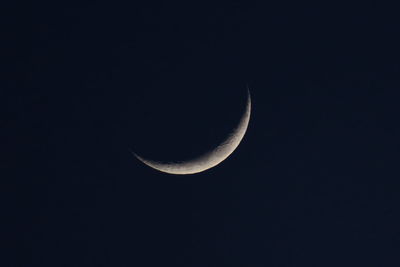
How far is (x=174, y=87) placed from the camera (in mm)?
3818

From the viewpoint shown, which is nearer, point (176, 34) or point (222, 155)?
point (176, 34)

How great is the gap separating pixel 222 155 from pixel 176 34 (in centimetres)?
159

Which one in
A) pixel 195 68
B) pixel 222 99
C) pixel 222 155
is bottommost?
pixel 222 155

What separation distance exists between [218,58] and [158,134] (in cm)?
115

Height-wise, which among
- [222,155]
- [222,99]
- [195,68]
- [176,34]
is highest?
[176,34]

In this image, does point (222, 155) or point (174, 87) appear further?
point (222, 155)

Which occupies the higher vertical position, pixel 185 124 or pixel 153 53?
pixel 153 53

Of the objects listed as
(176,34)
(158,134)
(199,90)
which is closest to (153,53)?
(176,34)

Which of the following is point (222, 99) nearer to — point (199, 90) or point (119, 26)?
point (199, 90)

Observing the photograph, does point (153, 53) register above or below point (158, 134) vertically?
above

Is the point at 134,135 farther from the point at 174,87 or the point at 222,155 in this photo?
the point at 222,155

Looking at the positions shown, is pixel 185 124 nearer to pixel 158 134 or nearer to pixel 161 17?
pixel 158 134

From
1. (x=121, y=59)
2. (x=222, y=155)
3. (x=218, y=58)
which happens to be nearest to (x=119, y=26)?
(x=121, y=59)

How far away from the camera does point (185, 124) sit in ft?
12.5
